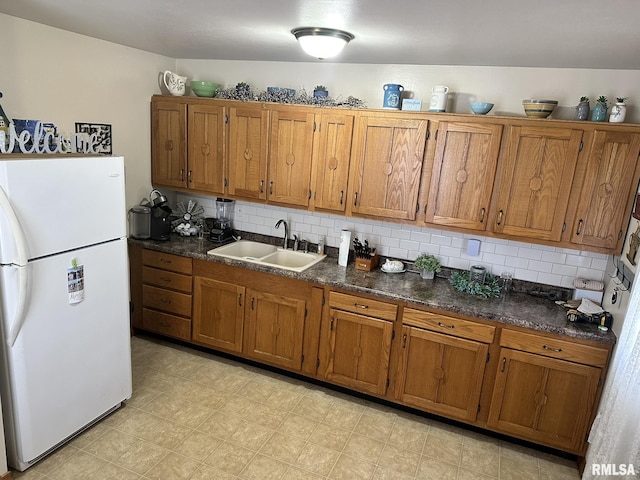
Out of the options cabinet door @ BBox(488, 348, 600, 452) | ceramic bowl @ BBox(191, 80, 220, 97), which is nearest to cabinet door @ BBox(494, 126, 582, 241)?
cabinet door @ BBox(488, 348, 600, 452)

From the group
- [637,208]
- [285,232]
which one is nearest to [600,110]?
[637,208]

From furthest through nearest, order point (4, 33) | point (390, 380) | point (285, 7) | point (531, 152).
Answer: point (390, 380) → point (531, 152) → point (4, 33) → point (285, 7)

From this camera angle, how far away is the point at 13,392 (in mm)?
2174

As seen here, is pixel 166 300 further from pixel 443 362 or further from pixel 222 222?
pixel 443 362

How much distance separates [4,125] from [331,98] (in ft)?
6.90

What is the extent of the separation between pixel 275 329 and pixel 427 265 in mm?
1203

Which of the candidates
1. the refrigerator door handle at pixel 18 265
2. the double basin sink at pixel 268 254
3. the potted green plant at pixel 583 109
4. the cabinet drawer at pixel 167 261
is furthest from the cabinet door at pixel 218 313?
the potted green plant at pixel 583 109

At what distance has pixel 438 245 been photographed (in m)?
3.28

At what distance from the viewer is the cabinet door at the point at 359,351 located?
2.92 metres

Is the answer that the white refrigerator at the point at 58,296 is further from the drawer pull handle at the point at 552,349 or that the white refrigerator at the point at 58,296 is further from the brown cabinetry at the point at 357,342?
the drawer pull handle at the point at 552,349

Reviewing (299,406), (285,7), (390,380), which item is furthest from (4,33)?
(390,380)

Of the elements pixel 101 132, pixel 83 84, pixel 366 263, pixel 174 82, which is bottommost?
pixel 366 263

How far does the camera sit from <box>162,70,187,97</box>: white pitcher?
354 centimetres

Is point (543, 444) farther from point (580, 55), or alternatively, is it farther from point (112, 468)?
point (112, 468)
